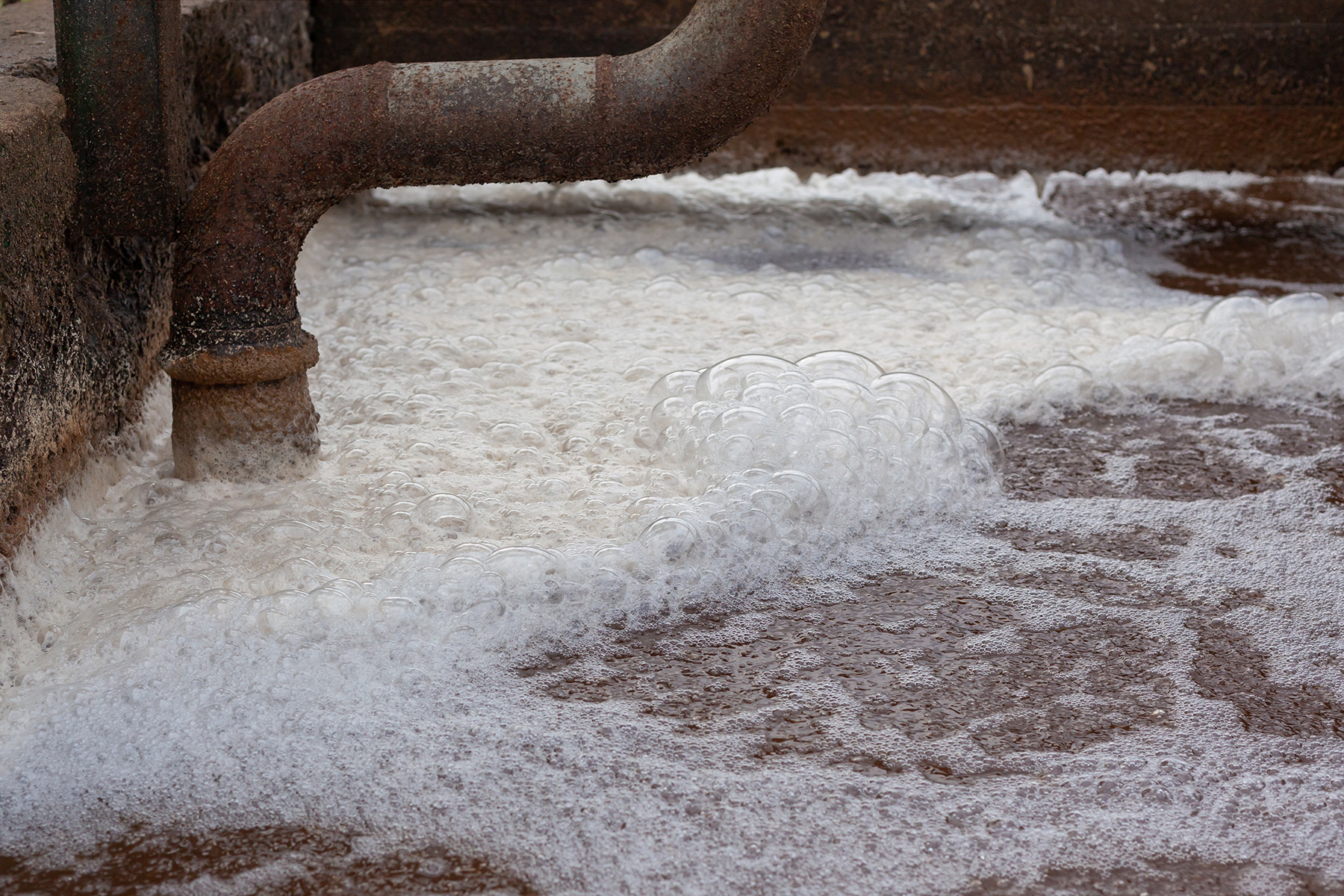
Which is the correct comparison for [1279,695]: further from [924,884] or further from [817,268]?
[817,268]

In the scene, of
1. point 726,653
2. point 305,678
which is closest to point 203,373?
point 305,678

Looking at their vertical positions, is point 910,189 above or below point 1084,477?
above

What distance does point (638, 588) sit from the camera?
1608mm

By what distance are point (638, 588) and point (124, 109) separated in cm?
95

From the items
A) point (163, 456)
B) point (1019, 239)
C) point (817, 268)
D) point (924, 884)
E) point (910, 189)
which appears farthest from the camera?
point (910, 189)

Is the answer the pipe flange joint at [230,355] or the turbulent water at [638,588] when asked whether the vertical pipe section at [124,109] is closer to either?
the pipe flange joint at [230,355]

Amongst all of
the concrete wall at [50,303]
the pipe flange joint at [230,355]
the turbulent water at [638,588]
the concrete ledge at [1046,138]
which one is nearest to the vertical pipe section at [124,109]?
the concrete wall at [50,303]

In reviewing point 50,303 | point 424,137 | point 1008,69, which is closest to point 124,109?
point 50,303

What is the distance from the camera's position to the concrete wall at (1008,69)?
3430 mm

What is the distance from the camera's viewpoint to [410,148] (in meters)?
1.67

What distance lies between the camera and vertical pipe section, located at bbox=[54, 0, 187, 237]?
63.3 inches

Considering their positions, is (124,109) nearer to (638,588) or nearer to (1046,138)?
(638,588)

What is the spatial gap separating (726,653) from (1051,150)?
2584 mm

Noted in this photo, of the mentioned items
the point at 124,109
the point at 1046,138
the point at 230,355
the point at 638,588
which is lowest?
the point at 638,588
